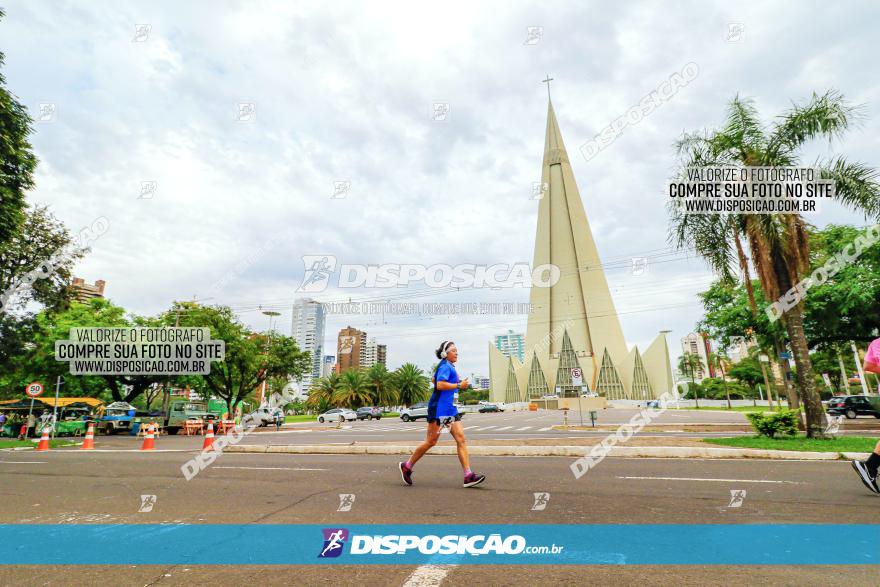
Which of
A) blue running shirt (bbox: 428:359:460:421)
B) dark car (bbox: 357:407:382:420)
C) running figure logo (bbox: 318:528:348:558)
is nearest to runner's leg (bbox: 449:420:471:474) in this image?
blue running shirt (bbox: 428:359:460:421)

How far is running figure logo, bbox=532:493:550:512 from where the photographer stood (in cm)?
483

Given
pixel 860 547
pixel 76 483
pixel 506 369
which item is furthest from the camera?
pixel 506 369

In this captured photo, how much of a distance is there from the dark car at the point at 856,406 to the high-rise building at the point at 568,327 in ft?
166

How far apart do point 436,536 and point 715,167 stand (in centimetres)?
1376

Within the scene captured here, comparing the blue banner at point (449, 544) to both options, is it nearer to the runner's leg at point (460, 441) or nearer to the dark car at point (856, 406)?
the runner's leg at point (460, 441)

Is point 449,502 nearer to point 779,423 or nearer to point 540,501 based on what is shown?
point 540,501

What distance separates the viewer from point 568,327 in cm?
8612

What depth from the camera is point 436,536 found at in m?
3.88

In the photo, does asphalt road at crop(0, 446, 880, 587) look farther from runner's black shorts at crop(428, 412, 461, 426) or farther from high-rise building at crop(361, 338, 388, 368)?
high-rise building at crop(361, 338, 388, 368)

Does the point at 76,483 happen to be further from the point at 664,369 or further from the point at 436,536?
the point at 664,369

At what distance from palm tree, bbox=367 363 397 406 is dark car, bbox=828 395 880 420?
49.9m

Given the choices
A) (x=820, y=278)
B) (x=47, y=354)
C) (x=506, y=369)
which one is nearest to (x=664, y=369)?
(x=506, y=369)

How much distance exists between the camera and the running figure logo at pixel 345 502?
4941 mm

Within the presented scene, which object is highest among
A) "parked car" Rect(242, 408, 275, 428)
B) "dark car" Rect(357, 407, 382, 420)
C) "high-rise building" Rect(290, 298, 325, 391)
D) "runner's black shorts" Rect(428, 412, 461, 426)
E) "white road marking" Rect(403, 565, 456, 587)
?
"high-rise building" Rect(290, 298, 325, 391)
